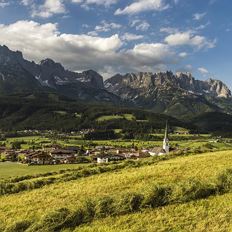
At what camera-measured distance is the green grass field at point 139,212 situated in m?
18.5

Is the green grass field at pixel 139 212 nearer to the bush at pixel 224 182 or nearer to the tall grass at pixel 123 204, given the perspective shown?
the tall grass at pixel 123 204

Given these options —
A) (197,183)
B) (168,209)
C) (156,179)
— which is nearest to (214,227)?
(168,209)

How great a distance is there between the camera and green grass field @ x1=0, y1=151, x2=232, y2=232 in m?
18.5

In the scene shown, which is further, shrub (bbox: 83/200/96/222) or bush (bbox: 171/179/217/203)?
bush (bbox: 171/179/217/203)

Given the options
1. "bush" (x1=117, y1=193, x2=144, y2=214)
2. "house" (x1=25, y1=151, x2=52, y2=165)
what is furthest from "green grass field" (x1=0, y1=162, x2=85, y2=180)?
"bush" (x1=117, y1=193, x2=144, y2=214)

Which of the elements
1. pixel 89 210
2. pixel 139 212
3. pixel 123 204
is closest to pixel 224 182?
pixel 139 212

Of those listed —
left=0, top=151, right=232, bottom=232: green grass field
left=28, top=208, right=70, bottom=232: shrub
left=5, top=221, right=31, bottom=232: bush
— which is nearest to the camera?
left=28, top=208, right=70, bottom=232: shrub

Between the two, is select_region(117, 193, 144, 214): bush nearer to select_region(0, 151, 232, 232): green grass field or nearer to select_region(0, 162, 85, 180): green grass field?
select_region(0, 151, 232, 232): green grass field

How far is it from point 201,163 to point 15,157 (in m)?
125

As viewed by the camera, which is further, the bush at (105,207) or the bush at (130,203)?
the bush at (130,203)

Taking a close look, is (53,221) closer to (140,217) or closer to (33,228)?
(33,228)

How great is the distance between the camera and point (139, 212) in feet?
66.7

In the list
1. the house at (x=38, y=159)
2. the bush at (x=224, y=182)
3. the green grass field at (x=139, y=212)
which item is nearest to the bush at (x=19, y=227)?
the green grass field at (x=139, y=212)

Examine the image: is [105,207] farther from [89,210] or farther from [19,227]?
[19,227]
